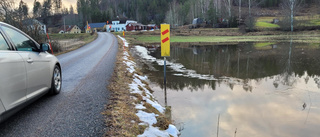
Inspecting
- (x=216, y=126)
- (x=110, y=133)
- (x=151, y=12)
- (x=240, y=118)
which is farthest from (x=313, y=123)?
(x=151, y=12)

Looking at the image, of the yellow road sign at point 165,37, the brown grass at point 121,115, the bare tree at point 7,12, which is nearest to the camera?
the brown grass at point 121,115

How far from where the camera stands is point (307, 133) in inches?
210

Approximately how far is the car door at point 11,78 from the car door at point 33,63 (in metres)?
0.22

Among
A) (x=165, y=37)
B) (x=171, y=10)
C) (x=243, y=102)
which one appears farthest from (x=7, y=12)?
(x=171, y=10)

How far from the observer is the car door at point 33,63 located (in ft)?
14.2

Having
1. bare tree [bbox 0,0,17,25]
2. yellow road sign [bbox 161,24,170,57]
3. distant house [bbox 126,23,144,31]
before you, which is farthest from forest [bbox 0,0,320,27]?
yellow road sign [bbox 161,24,170,57]

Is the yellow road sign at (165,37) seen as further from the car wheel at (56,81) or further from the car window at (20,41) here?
the car window at (20,41)

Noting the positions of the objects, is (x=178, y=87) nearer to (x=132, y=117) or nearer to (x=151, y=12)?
(x=132, y=117)

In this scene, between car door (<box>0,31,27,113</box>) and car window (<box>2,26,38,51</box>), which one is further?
car window (<box>2,26,38,51</box>)

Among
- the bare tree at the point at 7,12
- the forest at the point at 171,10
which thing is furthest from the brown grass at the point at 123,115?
the forest at the point at 171,10

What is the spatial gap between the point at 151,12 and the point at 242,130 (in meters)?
140

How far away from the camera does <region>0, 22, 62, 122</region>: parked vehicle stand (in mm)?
3553

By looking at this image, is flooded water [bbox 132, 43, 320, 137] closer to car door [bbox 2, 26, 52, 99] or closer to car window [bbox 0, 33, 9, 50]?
car door [bbox 2, 26, 52, 99]

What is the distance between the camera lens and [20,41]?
4.60 metres
